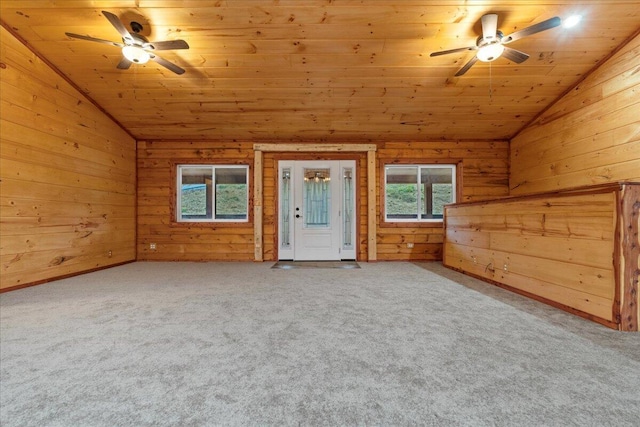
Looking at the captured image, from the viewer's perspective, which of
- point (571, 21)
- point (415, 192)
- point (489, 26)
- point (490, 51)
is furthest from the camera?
point (415, 192)

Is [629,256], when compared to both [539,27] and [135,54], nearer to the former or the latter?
[539,27]

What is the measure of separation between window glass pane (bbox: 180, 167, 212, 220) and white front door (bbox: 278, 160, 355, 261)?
151cm

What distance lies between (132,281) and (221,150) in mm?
2855

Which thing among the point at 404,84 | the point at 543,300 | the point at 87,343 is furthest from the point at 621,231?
the point at 87,343

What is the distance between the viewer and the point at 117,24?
2451mm

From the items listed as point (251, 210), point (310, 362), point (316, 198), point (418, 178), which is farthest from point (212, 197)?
point (310, 362)

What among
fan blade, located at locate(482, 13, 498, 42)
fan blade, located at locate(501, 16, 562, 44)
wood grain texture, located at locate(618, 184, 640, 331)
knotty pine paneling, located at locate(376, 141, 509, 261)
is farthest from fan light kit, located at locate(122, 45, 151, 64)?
wood grain texture, located at locate(618, 184, 640, 331)

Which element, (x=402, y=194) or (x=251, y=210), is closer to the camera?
(x=251, y=210)

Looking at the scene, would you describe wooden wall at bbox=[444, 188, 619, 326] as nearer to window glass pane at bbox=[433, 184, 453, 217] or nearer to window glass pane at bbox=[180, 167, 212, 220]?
window glass pane at bbox=[433, 184, 453, 217]

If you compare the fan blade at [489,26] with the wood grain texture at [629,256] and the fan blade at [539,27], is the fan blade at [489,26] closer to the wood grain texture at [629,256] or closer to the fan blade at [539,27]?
the fan blade at [539,27]

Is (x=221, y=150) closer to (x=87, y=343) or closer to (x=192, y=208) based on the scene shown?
(x=192, y=208)

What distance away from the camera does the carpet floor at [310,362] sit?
3.52 feet

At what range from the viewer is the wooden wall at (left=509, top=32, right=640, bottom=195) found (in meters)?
3.19

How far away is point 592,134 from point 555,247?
2529 millimetres
